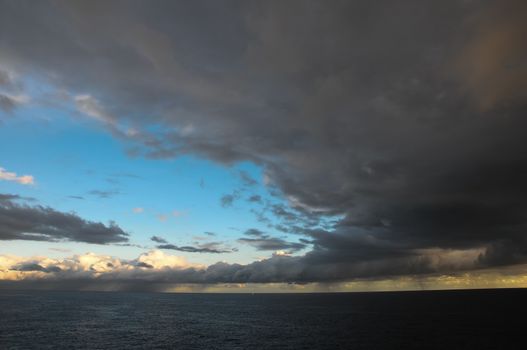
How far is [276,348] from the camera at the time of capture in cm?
11438

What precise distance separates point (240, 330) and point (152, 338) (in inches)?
1618

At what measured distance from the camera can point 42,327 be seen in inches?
6132

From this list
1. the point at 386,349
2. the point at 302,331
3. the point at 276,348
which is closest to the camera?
the point at 386,349

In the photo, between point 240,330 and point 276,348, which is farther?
point 240,330

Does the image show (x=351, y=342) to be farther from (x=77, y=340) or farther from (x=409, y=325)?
(x=77, y=340)

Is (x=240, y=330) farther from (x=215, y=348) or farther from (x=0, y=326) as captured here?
(x=0, y=326)

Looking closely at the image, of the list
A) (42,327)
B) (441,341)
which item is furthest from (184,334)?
(441,341)

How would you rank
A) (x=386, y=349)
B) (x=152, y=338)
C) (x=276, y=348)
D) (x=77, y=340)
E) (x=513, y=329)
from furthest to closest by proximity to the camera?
(x=513, y=329)
(x=152, y=338)
(x=77, y=340)
(x=276, y=348)
(x=386, y=349)

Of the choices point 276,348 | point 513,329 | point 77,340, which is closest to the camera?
point 276,348

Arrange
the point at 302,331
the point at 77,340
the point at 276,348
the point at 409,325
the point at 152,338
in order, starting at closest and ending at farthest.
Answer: the point at 276,348 → the point at 77,340 → the point at 152,338 → the point at 302,331 → the point at 409,325

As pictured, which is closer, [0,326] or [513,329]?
[513,329]

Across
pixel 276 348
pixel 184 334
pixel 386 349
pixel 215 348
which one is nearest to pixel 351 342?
pixel 386 349

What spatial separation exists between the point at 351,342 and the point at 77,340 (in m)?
94.6

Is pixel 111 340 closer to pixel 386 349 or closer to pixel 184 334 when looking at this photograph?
pixel 184 334
